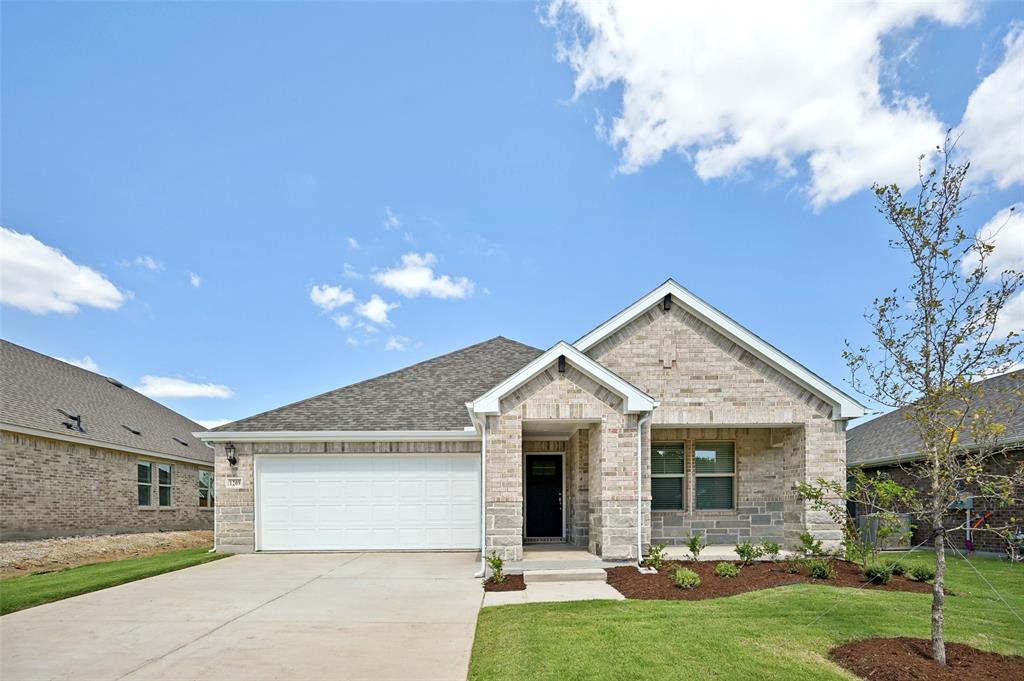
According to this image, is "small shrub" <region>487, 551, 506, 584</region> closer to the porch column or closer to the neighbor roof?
the porch column

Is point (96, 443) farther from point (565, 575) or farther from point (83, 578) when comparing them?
point (565, 575)

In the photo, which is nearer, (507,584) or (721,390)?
(507,584)

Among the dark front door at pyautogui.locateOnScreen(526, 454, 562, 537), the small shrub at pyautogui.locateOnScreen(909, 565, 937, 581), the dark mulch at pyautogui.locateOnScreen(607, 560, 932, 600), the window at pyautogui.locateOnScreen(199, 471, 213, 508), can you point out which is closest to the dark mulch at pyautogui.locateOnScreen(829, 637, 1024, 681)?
the dark mulch at pyautogui.locateOnScreen(607, 560, 932, 600)

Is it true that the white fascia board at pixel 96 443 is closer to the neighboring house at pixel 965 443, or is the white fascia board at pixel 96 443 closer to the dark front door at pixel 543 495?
the dark front door at pixel 543 495

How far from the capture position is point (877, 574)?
912cm

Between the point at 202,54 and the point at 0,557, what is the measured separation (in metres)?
11.1

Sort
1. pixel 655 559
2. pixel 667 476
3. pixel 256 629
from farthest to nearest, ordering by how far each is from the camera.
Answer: pixel 667 476
pixel 655 559
pixel 256 629

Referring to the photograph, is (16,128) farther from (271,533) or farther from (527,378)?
(527,378)

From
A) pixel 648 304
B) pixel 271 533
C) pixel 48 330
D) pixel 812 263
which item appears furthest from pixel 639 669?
pixel 48 330

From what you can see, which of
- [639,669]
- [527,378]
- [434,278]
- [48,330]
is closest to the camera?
[639,669]

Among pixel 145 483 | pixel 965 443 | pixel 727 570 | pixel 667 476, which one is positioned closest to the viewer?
pixel 965 443

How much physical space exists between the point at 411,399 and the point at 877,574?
1046 cm

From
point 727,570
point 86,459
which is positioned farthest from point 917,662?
point 86,459

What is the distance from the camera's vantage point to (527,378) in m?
10.8
